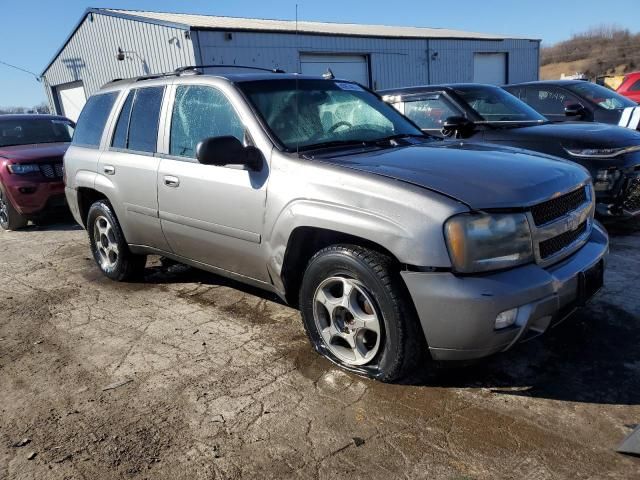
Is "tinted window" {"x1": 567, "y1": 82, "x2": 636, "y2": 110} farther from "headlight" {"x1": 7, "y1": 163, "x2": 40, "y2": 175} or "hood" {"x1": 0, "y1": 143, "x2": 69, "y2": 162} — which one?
"headlight" {"x1": 7, "y1": 163, "x2": 40, "y2": 175}

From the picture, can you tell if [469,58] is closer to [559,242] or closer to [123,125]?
[123,125]

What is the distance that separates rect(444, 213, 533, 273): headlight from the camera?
7.96 ft

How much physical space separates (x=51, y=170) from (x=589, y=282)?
7246 millimetres

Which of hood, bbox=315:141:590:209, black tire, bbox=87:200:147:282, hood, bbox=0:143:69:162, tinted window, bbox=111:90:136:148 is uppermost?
tinted window, bbox=111:90:136:148

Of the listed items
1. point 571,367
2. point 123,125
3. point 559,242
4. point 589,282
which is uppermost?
point 123,125

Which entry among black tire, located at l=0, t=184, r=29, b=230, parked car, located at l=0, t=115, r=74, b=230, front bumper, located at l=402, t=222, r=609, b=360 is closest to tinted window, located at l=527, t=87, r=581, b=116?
front bumper, located at l=402, t=222, r=609, b=360

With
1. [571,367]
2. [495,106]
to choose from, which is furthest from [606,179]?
[571,367]

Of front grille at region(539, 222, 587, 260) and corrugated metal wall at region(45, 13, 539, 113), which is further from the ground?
corrugated metal wall at region(45, 13, 539, 113)

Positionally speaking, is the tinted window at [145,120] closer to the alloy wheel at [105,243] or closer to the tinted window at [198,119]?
the tinted window at [198,119]

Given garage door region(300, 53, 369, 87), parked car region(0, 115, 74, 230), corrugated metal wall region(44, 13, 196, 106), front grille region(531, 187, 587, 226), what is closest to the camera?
front grille region(531, 187, 587, 226)

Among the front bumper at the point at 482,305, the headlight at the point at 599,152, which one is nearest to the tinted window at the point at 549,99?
the headlight at the point at 599,152

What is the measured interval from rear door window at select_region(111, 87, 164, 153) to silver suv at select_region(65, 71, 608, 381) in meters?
0.02

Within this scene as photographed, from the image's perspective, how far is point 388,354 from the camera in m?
2.74

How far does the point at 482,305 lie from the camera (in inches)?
93.9
